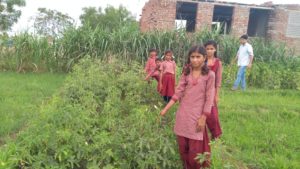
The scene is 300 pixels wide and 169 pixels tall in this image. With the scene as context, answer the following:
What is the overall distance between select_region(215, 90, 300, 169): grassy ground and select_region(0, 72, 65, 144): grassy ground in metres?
2.89

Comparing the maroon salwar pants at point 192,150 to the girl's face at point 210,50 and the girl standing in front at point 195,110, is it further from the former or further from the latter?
the girl's face at point 210,50

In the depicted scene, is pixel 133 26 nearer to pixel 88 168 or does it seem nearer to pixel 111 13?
pixel 88 168

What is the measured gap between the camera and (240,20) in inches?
627

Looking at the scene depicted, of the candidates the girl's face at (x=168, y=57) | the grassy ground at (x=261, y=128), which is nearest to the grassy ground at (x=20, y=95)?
the girl's face at (x=168, y=57)

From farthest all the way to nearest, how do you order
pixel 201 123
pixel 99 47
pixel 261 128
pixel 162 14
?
1. pixel 162 14
2. pixel 99 47
3. pixel 261 128
4. pixel 201 123

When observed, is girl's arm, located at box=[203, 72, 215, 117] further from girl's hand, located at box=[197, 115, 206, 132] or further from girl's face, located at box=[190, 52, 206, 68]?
girl's face, located at box=[190, 52, 206, 68]

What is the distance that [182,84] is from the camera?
12.3 ft

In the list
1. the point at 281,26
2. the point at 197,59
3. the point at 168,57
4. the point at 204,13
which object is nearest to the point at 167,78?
the point at 168,57

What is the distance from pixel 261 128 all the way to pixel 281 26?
11866 mm

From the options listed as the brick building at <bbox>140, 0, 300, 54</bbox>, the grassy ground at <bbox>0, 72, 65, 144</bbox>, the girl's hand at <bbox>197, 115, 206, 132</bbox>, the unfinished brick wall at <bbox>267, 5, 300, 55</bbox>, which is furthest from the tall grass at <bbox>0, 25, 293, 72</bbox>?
the girl's hand at <bbox>197, 115, 206, 132</bbox>

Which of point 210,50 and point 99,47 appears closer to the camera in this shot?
point 210,50

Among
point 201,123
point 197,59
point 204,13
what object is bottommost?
point 201,123

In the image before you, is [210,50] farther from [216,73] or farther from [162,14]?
[162,14]

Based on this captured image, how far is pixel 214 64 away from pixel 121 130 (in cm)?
150
